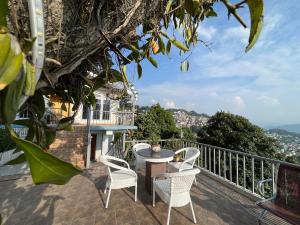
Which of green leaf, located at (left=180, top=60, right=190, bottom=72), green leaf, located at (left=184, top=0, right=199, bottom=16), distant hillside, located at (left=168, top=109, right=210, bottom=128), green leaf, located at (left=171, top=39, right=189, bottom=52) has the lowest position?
distant hillside, located at (left=168, top=109, right=210, bottom=128)

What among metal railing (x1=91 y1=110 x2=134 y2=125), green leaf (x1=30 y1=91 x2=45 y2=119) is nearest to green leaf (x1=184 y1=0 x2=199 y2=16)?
green leaf (x1=30 y1=91 x2=45 y2=119)

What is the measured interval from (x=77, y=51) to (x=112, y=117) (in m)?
10.3

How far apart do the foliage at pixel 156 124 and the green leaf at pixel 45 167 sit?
1050cm

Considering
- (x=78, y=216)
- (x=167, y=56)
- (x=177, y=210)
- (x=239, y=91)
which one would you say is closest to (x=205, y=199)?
(x=177, y=210)

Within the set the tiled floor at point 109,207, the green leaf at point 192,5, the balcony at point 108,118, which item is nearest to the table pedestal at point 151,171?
the tiled floor at point 109,207

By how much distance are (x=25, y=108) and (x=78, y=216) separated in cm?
293

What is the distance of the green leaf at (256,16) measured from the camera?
1.38 ft

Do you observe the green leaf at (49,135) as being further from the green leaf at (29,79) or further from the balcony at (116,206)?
the balcony at (116,206)

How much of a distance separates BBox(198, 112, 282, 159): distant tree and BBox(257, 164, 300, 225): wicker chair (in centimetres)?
655

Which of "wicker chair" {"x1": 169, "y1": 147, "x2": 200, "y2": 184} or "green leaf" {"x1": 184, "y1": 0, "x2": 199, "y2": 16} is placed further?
"wicker chair" {"x1": 169, "y1": 147, "x2": 200, "y2": 184}

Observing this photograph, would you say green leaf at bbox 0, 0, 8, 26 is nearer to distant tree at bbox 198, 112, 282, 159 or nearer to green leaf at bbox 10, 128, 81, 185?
green leaf at bbox 10, 128, 81, 185

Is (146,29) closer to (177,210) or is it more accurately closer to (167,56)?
(167,56)

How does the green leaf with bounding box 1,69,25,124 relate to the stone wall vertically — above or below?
above

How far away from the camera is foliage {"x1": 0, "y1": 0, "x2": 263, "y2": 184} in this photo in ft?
1.22
